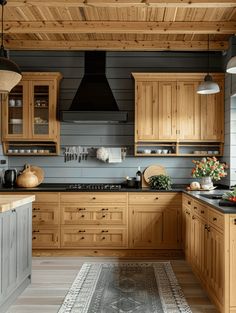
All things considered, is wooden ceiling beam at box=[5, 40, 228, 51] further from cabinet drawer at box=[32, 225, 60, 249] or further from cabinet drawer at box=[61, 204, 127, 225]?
cabinet drawer at box=[32, 225, 60, 249]

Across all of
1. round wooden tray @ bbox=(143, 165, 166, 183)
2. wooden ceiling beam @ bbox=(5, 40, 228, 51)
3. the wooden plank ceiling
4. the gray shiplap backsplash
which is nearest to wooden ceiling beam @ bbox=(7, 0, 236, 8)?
the wooden plank ceiling

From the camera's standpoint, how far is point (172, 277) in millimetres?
4348

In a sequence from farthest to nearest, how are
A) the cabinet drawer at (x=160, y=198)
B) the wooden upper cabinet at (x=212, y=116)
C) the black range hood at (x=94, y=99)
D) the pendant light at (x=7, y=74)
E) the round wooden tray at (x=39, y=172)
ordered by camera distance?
the round wooden tray at (x=39, y=172) < the wooden upper cabinet at (x=212, y=116) < the black range hood at (x=94, y=99) < the cabinet drawer at (x=160, y=198) < the pendant light at (x=7, y=74)

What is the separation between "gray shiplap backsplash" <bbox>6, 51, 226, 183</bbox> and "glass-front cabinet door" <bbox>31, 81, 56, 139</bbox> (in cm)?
34

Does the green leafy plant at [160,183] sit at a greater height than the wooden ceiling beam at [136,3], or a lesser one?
lesser

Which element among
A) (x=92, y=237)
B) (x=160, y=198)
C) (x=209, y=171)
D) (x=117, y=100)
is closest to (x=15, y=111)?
(x=117, y=100)

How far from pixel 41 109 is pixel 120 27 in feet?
5.49

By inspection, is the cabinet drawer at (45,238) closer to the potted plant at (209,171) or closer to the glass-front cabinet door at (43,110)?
the glass-front cabinet door at (43,110)

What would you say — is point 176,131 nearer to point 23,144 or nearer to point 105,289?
point 23,144

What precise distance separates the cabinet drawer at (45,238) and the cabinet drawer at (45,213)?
9cm

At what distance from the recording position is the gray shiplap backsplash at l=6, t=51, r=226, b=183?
238 inches

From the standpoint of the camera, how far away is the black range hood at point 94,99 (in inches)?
219

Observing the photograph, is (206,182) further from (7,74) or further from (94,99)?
(7,74)

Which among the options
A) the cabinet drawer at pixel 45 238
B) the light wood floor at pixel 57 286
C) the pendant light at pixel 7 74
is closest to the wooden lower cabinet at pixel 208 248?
the light wood floor at pixel 57 286
